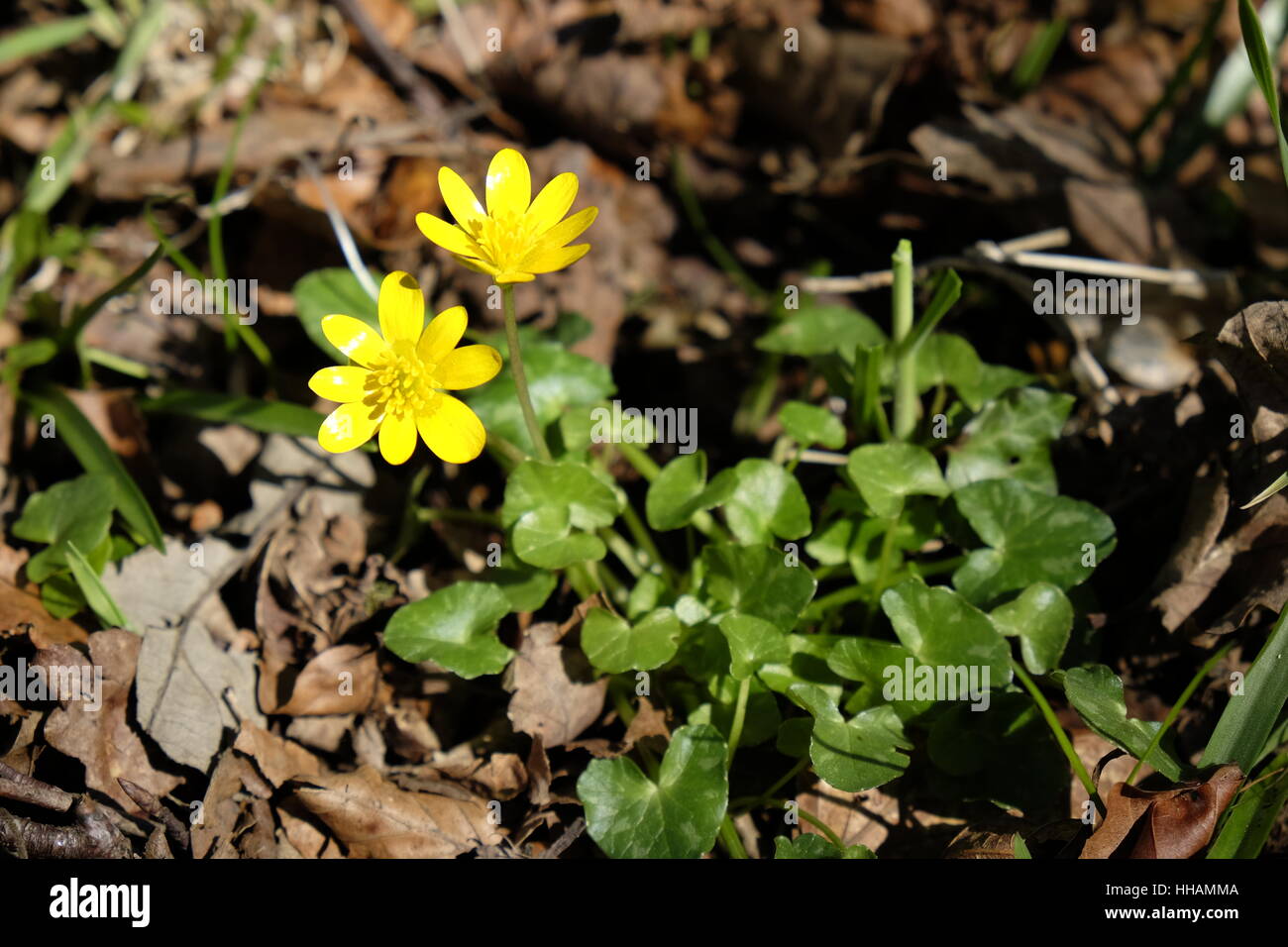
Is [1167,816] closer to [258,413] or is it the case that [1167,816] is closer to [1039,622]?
[1039,622]

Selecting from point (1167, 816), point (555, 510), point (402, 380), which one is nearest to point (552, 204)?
→ point (402, 380)

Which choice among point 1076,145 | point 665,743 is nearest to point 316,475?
point 665,743

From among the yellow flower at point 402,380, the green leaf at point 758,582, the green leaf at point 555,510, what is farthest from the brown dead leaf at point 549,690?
the yellow flower at point 402,380

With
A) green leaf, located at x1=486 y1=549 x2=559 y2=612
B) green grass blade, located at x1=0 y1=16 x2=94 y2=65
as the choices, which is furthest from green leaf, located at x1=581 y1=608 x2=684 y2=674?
green grass blade, located at x1=0 y1=16 x2=94 y2=65

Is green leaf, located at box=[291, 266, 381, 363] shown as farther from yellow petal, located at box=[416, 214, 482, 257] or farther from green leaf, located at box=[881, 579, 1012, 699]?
green leaf, located at box=[881, 579, 1012, 699]
